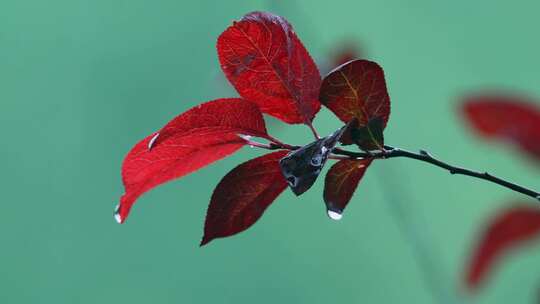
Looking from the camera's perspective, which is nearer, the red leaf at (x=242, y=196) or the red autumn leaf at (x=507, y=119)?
the red autumn leaf at (x=507, y=119)

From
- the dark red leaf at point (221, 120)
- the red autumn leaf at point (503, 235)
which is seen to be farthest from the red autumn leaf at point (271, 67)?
the red autumn leaf at point (503, 235)

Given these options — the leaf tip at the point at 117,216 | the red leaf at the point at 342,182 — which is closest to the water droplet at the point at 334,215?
the red leaf at the point at 342,182

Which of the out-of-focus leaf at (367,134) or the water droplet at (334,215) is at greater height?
the out-of-focus leaf at (367,134)

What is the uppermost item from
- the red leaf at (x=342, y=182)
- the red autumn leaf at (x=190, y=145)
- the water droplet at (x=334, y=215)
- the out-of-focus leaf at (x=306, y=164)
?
the red autumn leaf at (x=190, y=145)

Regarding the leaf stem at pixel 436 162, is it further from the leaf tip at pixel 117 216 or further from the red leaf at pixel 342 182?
the leaf tip at pixel 117 216

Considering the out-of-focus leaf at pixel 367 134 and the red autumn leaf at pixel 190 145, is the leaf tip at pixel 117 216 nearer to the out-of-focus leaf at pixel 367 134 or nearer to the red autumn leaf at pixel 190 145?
the red autumn leaf at pixel 190 145
